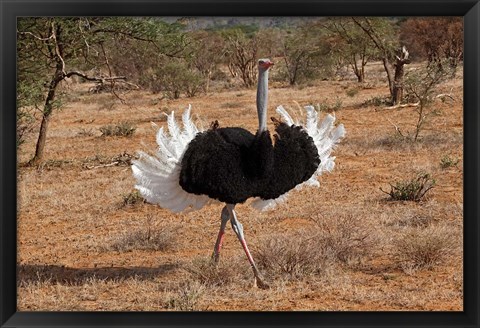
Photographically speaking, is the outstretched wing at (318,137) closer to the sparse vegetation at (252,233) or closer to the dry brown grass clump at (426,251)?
the sparse vegetation at (252,233)

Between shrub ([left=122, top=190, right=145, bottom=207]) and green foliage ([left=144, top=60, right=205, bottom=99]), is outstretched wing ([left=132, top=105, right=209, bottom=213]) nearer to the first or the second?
shrub ([left=122, top=190, right=145, bottom=207])

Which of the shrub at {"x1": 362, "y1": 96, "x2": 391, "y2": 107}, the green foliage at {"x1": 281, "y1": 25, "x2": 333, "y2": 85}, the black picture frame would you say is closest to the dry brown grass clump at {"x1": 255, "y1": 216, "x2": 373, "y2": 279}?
the black picture frame

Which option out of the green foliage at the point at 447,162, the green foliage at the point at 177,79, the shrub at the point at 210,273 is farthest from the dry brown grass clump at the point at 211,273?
the green foliage at the point at 177,79

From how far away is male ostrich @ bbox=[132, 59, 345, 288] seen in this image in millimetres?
5648

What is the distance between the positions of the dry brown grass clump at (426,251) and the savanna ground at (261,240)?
0.01 metres

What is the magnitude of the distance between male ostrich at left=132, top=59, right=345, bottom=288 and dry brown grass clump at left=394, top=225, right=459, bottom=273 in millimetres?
1272

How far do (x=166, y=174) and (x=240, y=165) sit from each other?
60 cm

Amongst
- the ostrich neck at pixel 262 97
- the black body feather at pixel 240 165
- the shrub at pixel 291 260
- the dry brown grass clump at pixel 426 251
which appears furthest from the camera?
the dry brown grass clump at pixel 426 251

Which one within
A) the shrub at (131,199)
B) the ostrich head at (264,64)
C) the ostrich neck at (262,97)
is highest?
the ostrich head at (264,64)

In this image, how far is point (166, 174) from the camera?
5.93 metres

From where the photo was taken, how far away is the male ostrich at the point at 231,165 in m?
5.65
